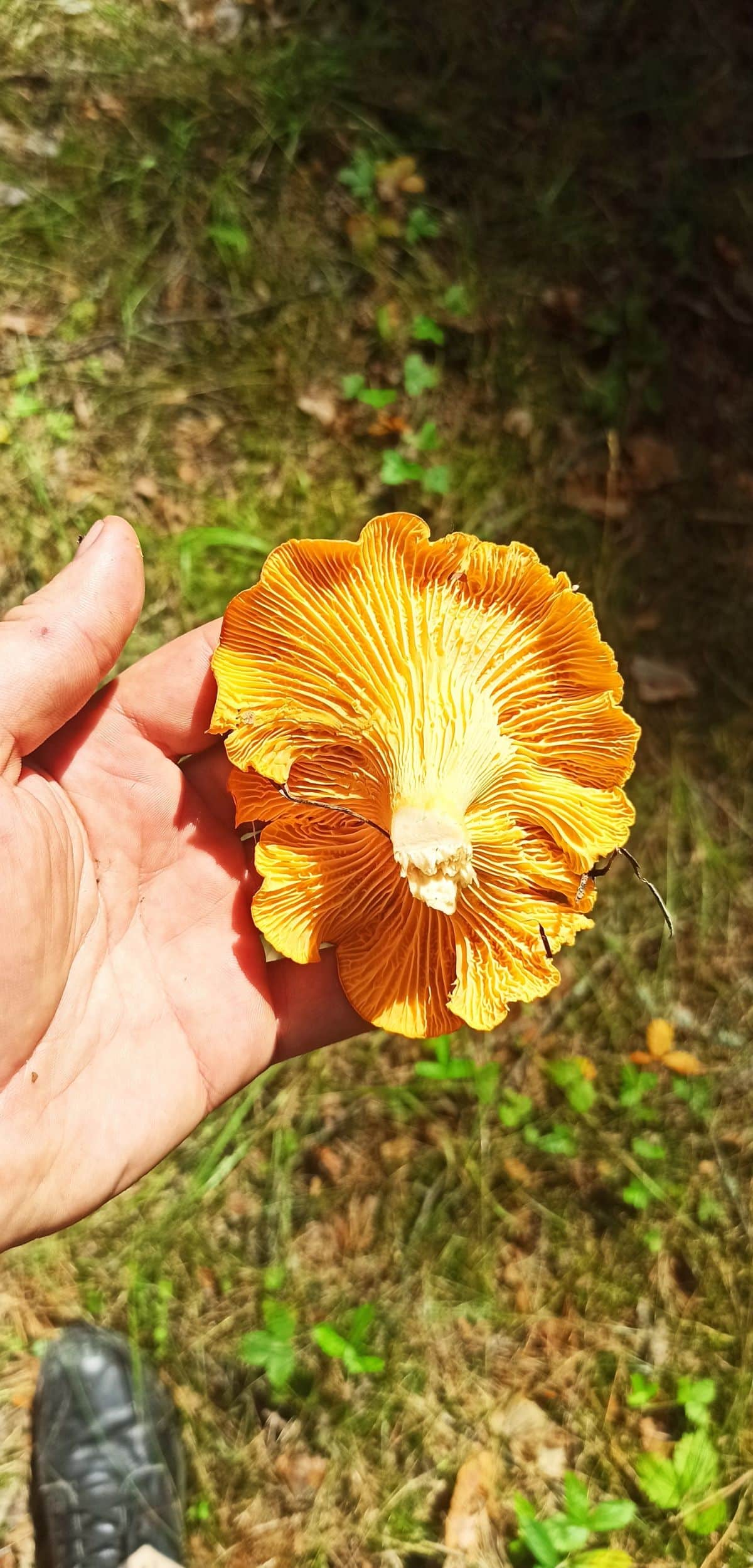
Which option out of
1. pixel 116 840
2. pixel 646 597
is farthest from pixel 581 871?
pixel 646 597

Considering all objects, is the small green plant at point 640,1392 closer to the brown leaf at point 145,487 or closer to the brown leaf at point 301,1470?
the brown leaf at point 301,1470

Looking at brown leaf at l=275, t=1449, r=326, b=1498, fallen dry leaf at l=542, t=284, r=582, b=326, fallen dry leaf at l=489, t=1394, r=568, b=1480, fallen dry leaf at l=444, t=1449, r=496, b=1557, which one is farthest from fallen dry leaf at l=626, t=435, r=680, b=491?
brown leaf at l=275, t=1449, r=326, b=1498

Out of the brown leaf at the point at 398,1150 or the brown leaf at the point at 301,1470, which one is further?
the brown leaf at the point at 398,1150

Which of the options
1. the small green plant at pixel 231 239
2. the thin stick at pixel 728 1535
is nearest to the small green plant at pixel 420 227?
the small green plant at pixel 231 239

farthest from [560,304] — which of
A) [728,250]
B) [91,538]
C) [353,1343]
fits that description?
[353,1343]

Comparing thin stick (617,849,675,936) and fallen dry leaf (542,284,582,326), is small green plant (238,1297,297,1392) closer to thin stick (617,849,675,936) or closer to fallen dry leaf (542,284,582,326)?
thin stick (617,849,675,936)

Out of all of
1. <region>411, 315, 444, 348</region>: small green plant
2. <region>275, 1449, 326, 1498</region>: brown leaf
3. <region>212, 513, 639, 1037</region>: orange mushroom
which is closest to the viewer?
<region>212, 513, 639, 1037</region>: orange mushroom
